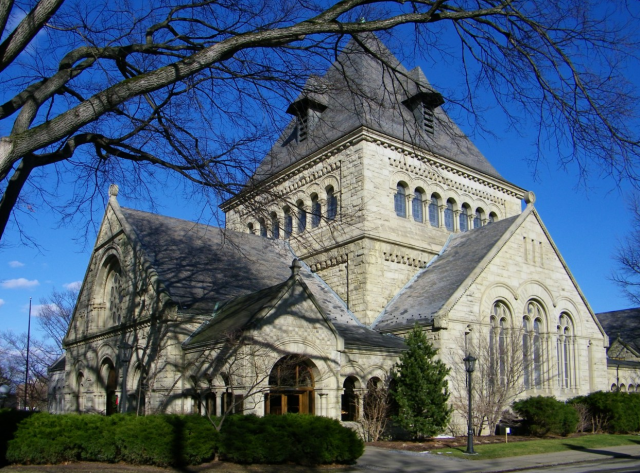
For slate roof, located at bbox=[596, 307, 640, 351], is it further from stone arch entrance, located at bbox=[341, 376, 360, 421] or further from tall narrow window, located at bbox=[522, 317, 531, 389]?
stone arch entrance, located at bbox=[341, 376, 360, 421]

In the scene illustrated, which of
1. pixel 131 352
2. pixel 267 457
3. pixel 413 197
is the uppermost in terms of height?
pixel 413 197

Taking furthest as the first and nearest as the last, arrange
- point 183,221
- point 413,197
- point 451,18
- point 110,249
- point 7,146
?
point 413,197, point 183,221, point 110,249, point 451,18, point 7,146

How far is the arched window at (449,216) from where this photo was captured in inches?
1252

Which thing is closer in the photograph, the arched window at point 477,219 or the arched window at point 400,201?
the arched window at point 400,201

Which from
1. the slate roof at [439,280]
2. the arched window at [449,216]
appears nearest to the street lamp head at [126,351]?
the slate roof at [439,280]

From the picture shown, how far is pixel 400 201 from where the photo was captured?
30.0 metres

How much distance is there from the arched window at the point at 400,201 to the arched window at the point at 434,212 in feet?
6.01

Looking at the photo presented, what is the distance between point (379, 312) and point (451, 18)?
19661mm

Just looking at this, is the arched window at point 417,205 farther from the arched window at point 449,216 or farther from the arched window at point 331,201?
the arched window at point 331,201

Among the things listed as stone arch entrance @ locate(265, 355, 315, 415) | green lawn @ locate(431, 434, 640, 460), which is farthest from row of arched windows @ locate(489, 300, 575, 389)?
stone arch entrance @ locate(265, 355, 315, 415)

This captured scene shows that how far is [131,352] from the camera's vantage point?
69.9ft

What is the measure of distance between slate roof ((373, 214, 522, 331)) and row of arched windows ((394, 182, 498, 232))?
171 centimetres

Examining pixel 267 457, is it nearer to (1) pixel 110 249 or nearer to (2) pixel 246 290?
(2) pixel 246 290

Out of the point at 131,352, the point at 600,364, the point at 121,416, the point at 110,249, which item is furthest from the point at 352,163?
the point at 121,416
